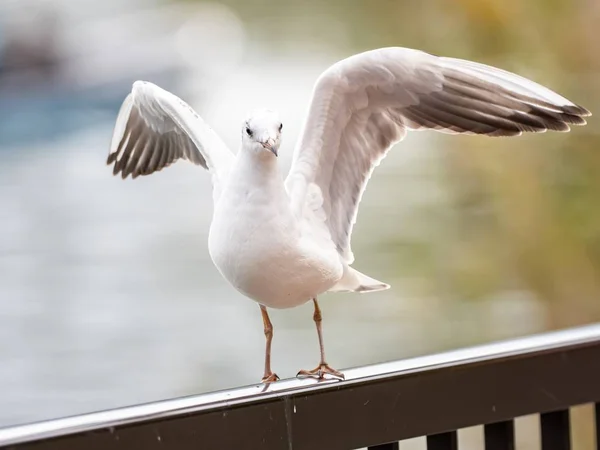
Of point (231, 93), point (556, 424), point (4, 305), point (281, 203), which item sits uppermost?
point (231, 93)

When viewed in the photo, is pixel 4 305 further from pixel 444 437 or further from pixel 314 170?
pixel 444 437

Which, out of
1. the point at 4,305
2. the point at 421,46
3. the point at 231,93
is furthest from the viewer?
the point at 421,46

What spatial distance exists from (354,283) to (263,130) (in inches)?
13.7

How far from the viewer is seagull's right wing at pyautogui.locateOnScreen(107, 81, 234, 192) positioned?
3.55 ft

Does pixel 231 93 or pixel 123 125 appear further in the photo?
pixel 231 93

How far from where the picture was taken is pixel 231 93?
5.17ft

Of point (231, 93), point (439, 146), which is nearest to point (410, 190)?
point (439, 146)

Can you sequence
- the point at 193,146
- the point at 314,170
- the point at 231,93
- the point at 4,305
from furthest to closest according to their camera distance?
the point at 231,93, the point at 4,305, the point at 193,146, the point at 314,170

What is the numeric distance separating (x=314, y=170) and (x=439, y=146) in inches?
29.6

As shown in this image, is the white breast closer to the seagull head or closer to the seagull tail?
the seagull head

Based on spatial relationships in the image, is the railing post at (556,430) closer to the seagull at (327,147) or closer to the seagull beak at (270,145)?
the seagull at (327,147)

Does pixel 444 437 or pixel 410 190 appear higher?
pixel 410 190

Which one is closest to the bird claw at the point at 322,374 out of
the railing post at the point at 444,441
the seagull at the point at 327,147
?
the seagull at the point at 327,147

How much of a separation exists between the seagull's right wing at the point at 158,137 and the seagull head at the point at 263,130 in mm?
185
